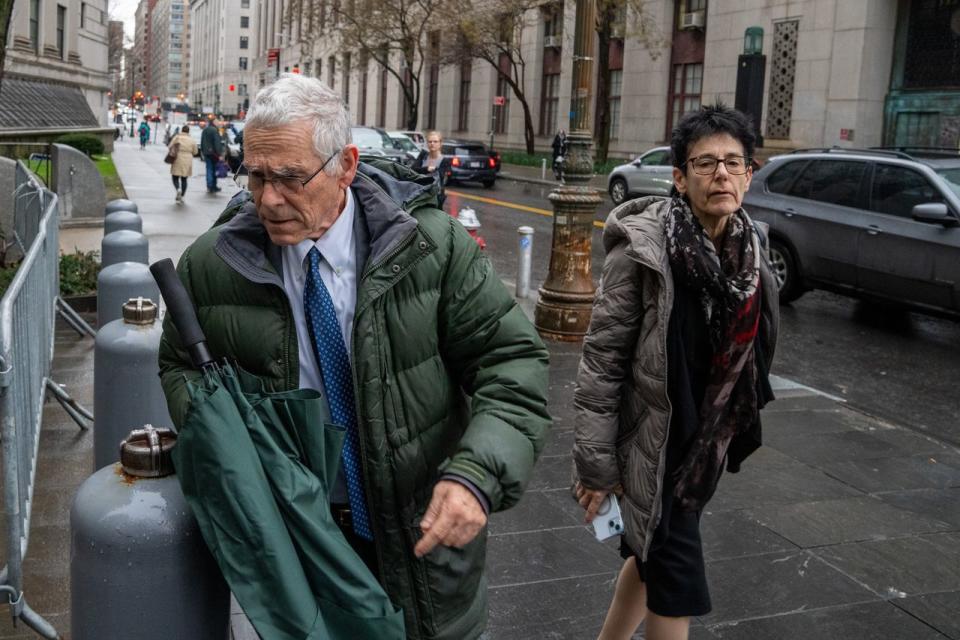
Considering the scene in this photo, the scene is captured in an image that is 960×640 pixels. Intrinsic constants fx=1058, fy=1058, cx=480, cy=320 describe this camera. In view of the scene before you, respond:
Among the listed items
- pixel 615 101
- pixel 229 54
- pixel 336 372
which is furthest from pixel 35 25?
pixel 229 54

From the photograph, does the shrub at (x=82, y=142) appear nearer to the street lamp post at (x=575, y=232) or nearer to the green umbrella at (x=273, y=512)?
the street lamp post at (x=575, y=232)

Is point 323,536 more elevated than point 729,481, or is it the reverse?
point 323,536

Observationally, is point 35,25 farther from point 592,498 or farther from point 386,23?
point 592,498

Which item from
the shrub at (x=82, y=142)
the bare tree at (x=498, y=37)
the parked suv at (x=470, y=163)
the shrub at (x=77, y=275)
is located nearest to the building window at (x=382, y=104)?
the bare tree at (x=498, y=37)

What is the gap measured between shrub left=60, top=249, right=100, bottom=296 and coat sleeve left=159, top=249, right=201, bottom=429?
26.7ft

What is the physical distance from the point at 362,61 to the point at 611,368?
186ft

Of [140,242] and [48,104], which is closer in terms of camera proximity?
[140,242]

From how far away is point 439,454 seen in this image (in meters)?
2.59

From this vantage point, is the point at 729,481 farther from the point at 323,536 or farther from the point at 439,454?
the point at 323,536

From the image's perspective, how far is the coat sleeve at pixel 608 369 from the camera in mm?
3232

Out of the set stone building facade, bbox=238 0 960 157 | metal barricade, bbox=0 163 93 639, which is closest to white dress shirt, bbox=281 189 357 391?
metal barricade, bbox=0 163 93 639

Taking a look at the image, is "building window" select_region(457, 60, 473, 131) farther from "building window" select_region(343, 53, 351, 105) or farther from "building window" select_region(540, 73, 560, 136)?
"building window" select_region(343, 53, 351, 105)

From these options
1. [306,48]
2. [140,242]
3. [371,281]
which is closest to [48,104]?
[140,242]

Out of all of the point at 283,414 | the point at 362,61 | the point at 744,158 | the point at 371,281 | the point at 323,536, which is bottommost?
the point at 323,536
